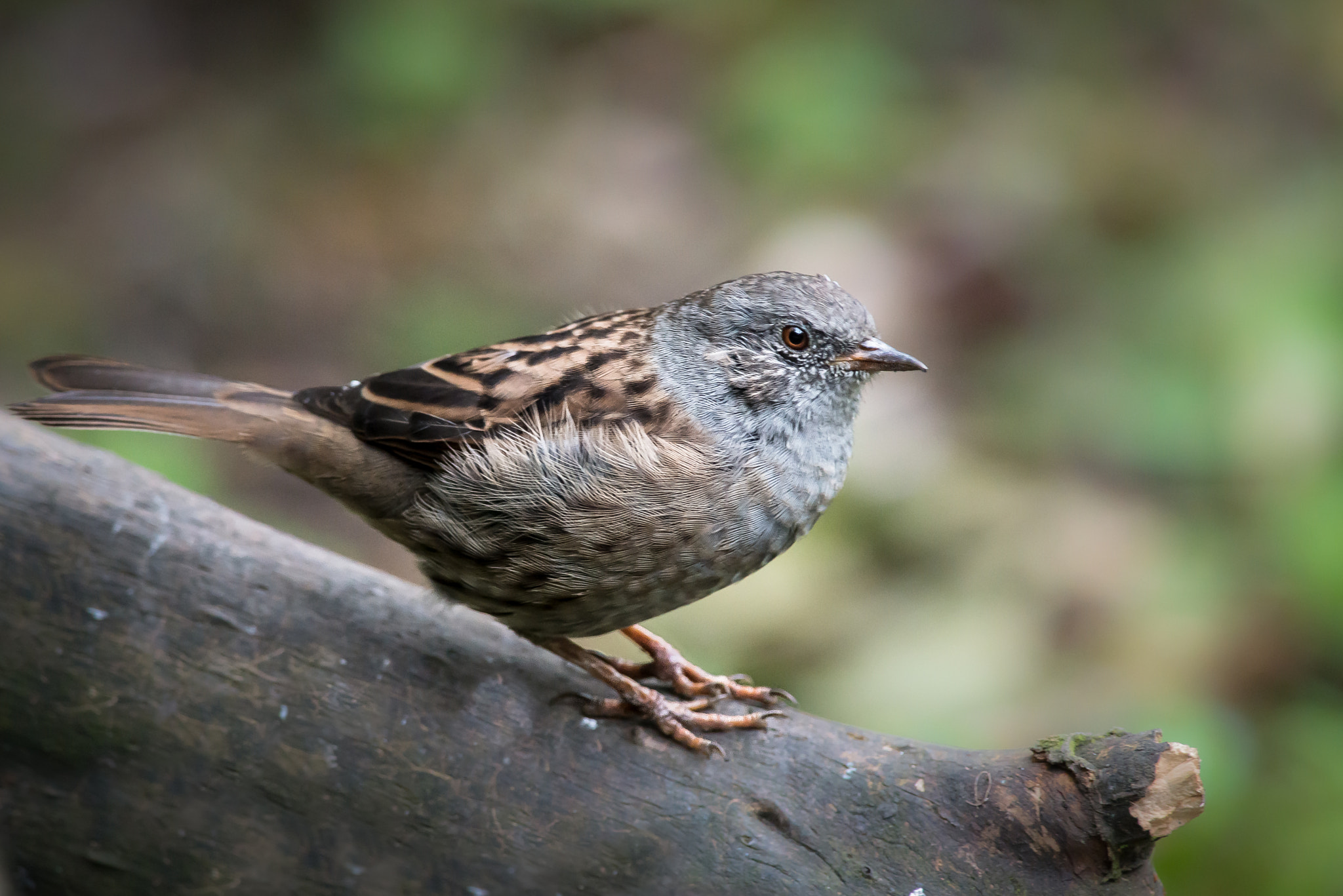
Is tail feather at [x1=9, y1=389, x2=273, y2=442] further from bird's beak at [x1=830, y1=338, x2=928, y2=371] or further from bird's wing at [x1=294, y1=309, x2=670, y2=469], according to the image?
bird's beak at [x1=830, y1=338, x2=928, y2=371]

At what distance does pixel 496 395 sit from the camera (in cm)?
335

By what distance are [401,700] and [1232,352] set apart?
3.95 m

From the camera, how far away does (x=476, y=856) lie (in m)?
2.84

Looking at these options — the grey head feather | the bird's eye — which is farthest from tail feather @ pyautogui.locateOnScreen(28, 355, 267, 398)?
the bird's eye

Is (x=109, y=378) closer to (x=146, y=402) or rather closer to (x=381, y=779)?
(x=146, y=402)

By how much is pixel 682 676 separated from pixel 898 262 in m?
3.55

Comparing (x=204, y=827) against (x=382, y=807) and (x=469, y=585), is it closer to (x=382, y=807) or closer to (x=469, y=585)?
(x=382, y=807)

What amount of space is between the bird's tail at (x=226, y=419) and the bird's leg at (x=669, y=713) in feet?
2.61

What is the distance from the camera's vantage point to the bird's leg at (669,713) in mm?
3127

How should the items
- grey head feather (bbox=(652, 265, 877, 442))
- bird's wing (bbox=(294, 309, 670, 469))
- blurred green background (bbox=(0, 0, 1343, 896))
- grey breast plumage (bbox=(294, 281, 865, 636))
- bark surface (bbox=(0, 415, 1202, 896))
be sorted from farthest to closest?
blurred green background (bbox=(0, 0, 1343, 896)) < grey head feather (bbox=(652, 265, 877, 442)) < bird's wing (bbox=(294, 309, 670, 469)) < grey breast plumage (bbox=(294, 281, 865, 636)) < bark surface (bbox=(0, 415, 1202, 896))

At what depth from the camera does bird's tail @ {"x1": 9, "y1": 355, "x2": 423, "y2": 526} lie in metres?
3.37

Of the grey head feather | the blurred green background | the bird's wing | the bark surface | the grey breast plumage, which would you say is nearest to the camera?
the bark surface

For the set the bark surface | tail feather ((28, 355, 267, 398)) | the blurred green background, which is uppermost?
the blurred green background

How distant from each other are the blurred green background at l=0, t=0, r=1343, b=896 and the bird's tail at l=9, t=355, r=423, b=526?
1.40 metres
